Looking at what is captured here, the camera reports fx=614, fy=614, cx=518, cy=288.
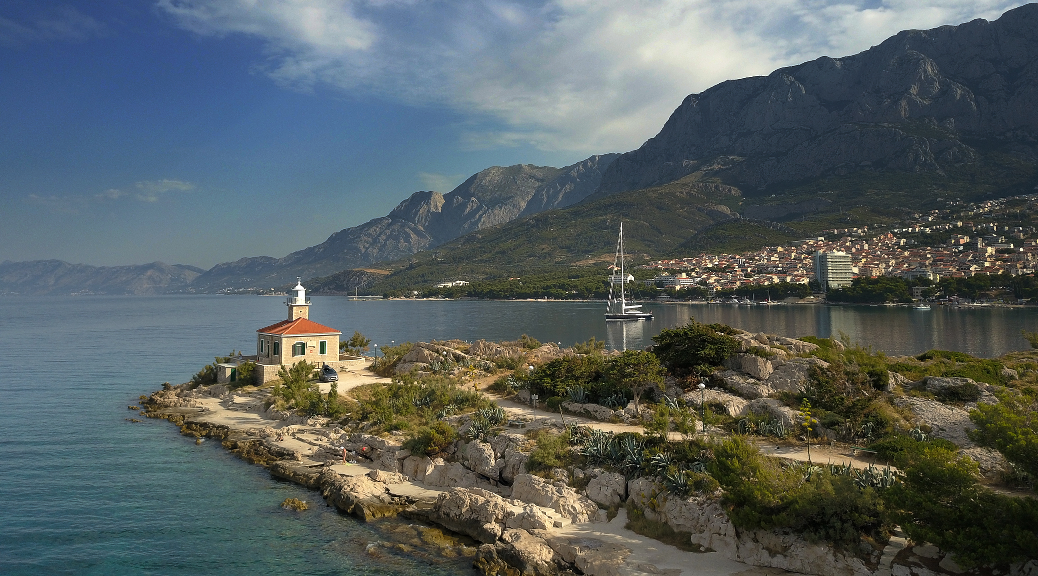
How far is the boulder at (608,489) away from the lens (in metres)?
15.8

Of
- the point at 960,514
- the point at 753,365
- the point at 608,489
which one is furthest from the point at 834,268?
the point at 960,514

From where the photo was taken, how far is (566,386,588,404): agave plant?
22.6 m

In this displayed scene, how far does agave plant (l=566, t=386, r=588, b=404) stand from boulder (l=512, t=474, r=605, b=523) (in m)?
5.87

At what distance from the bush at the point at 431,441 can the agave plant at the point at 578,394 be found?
4.81 metres

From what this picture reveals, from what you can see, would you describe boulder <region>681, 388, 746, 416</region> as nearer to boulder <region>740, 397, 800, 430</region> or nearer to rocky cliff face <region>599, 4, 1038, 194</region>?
boulder <region>740, 397, 800, 430</region>

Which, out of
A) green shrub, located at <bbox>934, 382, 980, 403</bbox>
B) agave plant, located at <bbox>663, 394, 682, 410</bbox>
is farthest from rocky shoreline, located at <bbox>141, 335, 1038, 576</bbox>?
green shrub, located at <bbox>934, 382, 980, 403</bbox>

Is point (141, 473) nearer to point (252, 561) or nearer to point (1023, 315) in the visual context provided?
point (252, 561)

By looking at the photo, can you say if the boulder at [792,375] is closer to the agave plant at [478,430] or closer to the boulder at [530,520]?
the agave plant at [478,430]

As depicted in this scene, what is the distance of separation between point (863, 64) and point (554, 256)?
4576 inches

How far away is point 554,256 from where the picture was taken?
189875mm

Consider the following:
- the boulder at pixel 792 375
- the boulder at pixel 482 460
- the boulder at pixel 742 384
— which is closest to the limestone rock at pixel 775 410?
the boulder at pixel 742 384

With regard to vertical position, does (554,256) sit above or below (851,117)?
below

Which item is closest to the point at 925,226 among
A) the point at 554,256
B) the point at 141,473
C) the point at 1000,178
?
the point at 1000,178

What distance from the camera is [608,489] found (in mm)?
15938
